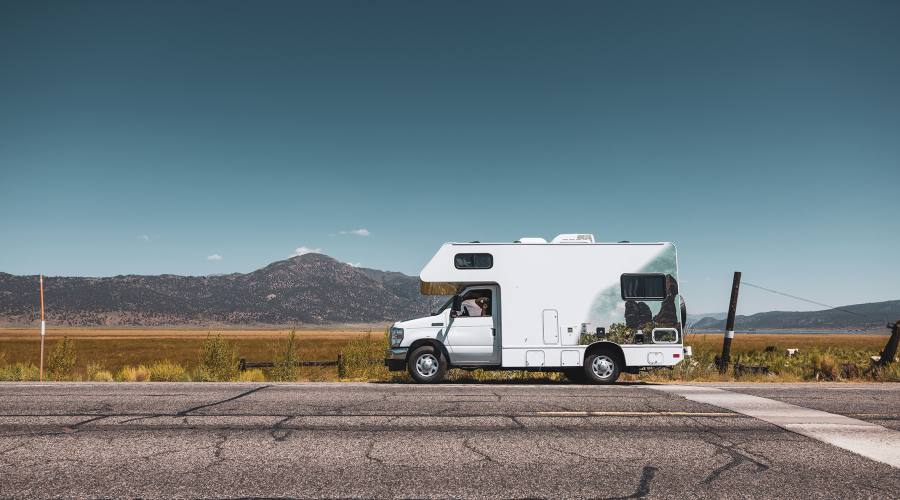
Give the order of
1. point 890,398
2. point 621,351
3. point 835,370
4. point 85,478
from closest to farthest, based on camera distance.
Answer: point 85,478
point 890,398
point 621,351
point 835,370

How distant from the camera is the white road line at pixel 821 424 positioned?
6074mm

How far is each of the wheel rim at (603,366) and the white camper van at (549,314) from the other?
0.02 meters

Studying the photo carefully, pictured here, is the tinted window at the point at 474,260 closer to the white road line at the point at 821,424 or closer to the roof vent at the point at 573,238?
the roof vent at the point at 573,238

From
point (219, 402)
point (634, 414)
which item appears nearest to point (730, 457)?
point (634, 414)

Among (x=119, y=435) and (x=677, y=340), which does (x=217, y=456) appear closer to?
(x=119, y=435)

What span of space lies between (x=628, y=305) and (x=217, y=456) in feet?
32.0

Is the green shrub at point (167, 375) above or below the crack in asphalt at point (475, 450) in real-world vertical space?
below

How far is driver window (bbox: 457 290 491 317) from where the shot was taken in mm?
13016

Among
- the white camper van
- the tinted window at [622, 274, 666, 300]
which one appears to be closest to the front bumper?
the white camper van

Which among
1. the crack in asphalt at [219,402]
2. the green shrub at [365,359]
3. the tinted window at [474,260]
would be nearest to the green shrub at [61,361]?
the green shrub at [365,359]

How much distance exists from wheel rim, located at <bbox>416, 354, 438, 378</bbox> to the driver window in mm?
1232

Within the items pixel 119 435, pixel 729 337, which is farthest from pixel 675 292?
pixel 119 435

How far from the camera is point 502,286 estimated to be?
1292 centimetres

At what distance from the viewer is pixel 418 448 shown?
5.88 metres
